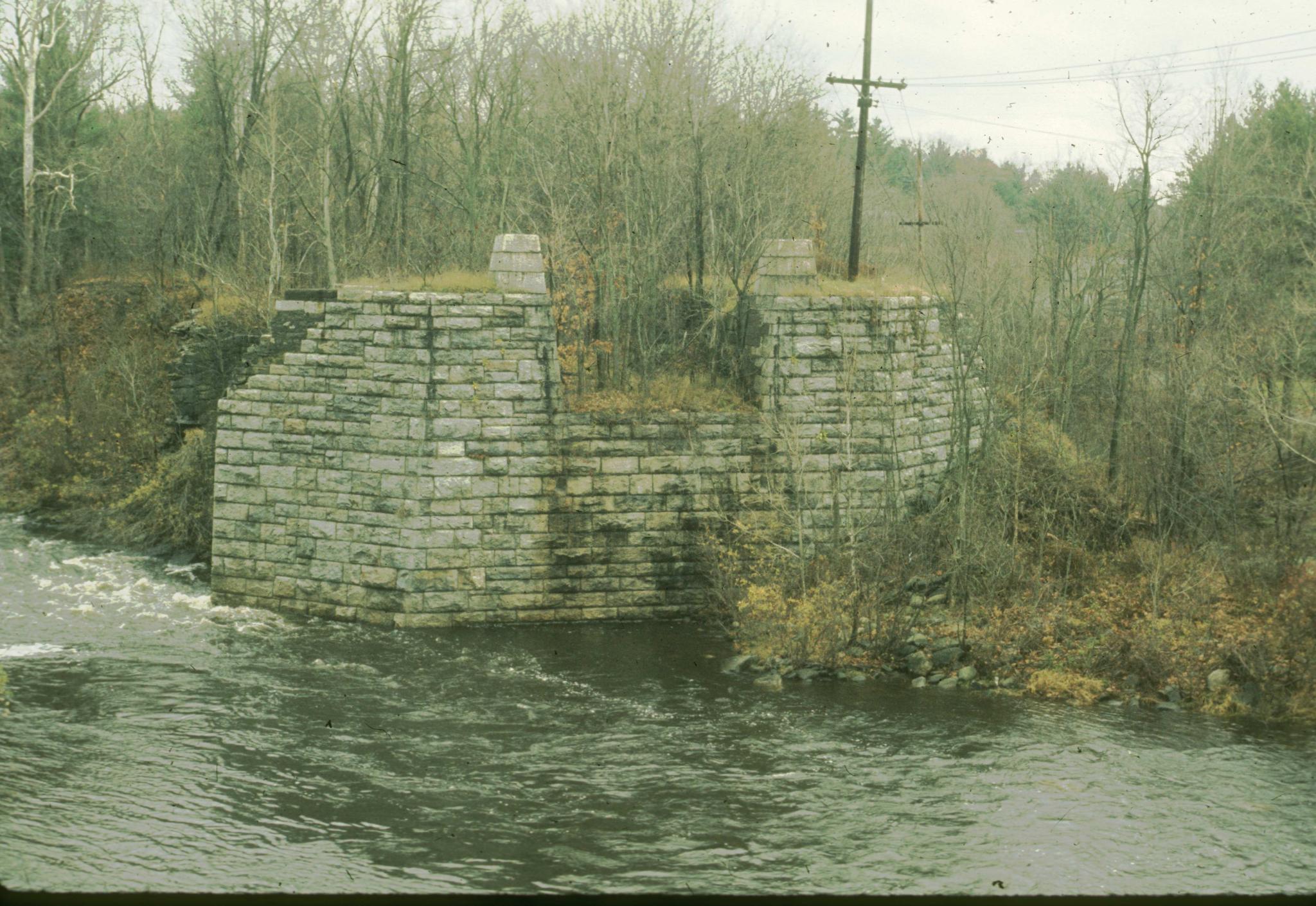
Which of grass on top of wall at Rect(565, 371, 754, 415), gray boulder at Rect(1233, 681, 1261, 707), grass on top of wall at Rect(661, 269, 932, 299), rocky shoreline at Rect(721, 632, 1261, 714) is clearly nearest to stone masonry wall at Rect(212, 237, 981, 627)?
grass on top of wall at Rect(565, 371, 754, 415)

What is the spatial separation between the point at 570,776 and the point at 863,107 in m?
12.0

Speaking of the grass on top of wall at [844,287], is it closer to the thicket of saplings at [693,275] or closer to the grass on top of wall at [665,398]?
the thicket of saplings at [693,275]

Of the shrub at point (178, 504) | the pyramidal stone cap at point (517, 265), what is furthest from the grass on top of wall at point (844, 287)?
the shrub at point (178, 504)

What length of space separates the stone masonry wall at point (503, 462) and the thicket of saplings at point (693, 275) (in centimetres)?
79

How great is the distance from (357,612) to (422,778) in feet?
17.1

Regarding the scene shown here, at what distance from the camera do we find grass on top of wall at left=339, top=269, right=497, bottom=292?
14.7 meters

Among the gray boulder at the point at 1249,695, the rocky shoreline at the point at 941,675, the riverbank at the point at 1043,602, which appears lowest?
the rocky shoreline at the point at 941,675

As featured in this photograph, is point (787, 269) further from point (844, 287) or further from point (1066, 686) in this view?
point (1066, 686)

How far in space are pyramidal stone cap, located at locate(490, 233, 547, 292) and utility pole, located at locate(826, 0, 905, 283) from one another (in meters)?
5.20

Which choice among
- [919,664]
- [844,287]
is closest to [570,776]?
[919,664]

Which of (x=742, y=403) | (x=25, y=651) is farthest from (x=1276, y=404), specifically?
(x=25, y=651)

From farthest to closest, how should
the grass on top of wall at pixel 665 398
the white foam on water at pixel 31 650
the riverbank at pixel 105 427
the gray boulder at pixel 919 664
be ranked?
1. the riverbank at pixel 105 427
2. the grass on top of wall at pixel 665 398
3. the gray boulder at pixel 919 664
4. the white foam on water at pixel 31 650

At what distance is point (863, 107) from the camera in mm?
17938

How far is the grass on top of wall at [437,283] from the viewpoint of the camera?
1470 cm
